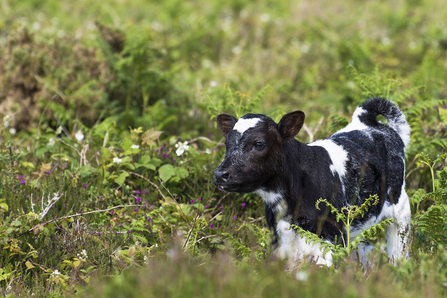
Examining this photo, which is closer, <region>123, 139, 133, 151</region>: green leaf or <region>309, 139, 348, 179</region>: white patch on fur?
<region>309, 139, 348, 179</region>: white patch on fur

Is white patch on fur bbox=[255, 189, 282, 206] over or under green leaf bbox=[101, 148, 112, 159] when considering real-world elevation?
over

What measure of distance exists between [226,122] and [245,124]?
0.39m

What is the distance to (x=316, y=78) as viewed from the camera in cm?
1055

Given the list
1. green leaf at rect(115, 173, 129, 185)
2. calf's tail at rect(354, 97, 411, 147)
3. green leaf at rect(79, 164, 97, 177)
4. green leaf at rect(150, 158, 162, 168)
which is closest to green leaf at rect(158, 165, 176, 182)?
green leaf at rect(150, 158, 162, 168)

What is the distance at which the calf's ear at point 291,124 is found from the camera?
4059 millimetres

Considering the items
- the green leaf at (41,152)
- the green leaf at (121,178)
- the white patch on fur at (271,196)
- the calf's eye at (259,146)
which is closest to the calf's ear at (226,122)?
the calf's eye at (259,146)

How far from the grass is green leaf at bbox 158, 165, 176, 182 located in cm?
2

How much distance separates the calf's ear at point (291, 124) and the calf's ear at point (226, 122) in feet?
1.59

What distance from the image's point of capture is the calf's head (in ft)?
12.6

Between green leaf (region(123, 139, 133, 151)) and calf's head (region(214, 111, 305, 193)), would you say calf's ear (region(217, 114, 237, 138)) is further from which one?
green leaf (region(123, 139, 133, 151))

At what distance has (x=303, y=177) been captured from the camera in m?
4.16

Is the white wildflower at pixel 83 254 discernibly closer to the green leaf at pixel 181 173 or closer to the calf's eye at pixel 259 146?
the green leaf at pixel 181 173

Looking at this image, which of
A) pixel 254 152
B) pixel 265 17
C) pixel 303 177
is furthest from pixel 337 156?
pixel 265 17

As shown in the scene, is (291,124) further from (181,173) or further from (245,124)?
(181,173)
